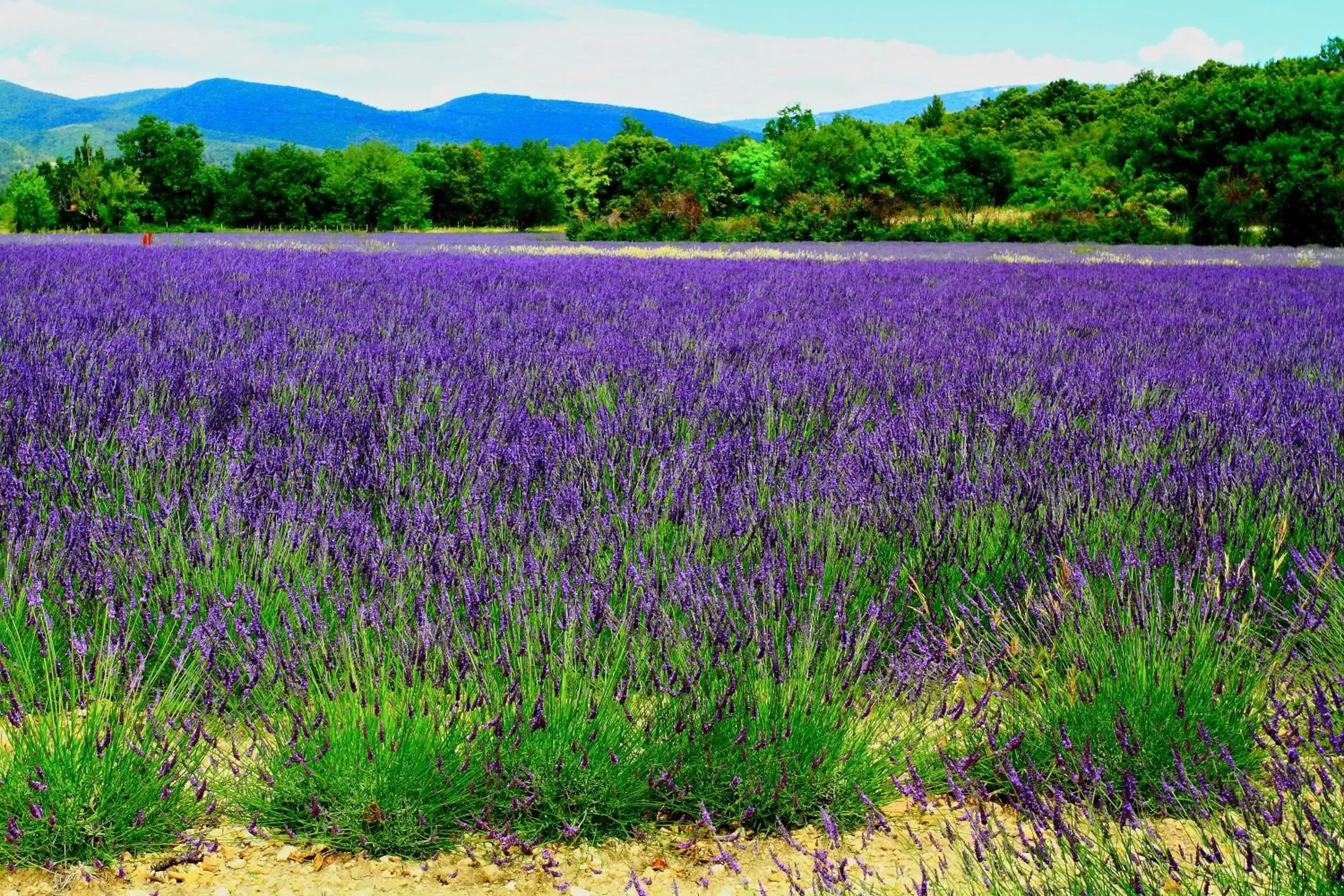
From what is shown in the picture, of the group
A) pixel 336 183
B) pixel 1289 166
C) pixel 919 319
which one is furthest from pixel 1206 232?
pixel 336 183

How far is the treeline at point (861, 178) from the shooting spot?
1281 inches

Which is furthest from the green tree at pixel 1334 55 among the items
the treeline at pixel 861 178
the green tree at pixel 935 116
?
the green tree at pixel 935 116

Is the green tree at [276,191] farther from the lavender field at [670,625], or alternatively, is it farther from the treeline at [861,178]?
the lavender field at [670,625]

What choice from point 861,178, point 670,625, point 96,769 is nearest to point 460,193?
point 861,178

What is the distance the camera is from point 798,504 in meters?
2.99

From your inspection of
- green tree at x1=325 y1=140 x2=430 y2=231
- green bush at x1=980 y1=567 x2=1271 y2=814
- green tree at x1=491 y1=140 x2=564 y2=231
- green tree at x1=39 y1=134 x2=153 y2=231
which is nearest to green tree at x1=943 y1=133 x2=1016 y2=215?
green tree at x1=491 y1=140 x2=564 y2=231

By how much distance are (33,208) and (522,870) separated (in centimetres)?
6073

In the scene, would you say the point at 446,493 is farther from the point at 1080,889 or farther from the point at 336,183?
the point at 336,183

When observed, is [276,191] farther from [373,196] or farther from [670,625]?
[670,625]

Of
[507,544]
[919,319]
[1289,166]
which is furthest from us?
[1289,166]

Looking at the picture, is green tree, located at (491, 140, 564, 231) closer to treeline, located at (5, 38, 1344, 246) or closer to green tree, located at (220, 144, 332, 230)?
treeline, located at (5, 38, 1344, 246)

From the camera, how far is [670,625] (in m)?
2.14

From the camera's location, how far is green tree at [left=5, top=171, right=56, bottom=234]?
1960 inches

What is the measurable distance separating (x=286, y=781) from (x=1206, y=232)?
112 feet
